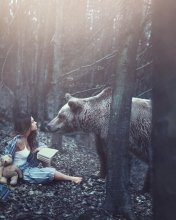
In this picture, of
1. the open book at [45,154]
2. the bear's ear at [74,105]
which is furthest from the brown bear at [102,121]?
the open book at [45,154]

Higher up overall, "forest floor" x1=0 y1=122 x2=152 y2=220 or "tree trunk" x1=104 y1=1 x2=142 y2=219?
"tree trunk" x1=104 y1=1 x2=142 y2=219

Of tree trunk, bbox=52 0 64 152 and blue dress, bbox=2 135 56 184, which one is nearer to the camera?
blue dress, bbox=2 135 56 184

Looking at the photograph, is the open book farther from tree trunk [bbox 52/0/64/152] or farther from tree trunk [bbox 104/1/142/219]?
tree trunk [bbox 52/0/64/152]

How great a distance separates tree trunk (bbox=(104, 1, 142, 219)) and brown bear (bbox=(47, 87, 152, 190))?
5.35 feet

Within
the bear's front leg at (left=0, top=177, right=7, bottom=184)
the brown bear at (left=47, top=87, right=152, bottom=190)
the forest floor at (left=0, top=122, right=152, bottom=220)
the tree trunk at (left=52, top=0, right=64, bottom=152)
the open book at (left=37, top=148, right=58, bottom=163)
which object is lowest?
the forest floor at (left=0, top=122, right=152, bottom=220)

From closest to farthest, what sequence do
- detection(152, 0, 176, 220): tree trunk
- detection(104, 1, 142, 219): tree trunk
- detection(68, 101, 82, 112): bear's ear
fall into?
detection(152, 0, 176, 220): tree trunk
detection(104, 1, 142, 219): tree trunk
detection(68, 101, 82, 112): bear's ear

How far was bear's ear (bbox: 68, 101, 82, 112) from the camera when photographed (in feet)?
16.0

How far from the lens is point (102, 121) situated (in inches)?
181

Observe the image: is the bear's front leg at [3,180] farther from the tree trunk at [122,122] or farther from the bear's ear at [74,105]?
the bear's ear at [74,105]

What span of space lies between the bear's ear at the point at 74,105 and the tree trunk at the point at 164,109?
3.53 metres

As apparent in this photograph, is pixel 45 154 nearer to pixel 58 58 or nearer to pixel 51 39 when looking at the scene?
pixel 58 58

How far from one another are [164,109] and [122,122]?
1385 mm

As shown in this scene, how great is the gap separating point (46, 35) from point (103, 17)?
8.04ft

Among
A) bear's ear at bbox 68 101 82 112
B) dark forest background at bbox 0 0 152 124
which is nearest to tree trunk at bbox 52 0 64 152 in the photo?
bear's ear at bbox 68 101 82 112
